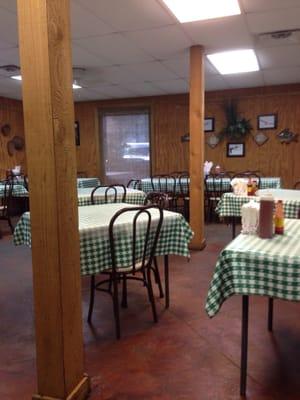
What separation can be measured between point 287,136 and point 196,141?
3208 millimetres

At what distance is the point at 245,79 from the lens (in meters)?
6.21

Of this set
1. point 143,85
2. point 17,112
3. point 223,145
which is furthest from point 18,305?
point 17,112

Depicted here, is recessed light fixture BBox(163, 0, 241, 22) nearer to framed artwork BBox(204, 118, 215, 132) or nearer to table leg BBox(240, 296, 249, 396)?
table leg BBox(240, 296, 249, 396)

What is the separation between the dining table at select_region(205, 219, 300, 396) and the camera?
1.48 m

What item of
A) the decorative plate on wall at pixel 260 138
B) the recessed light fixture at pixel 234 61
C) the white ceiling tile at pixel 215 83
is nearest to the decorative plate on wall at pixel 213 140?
the decorative plate on wall at pixel 260 138

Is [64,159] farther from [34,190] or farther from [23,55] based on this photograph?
[23,55]

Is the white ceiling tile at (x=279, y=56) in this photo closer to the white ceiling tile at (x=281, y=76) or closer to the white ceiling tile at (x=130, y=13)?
the white ceiling tile at (x=281, y=76)

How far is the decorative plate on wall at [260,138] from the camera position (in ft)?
23.0

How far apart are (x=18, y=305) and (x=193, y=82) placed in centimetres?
303

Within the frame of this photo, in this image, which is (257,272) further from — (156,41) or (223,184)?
(223,184)

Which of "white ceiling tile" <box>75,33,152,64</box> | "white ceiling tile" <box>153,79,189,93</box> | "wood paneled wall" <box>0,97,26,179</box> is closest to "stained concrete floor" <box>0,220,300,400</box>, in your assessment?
"white ceiling tile" <box>75,33,152,64</box>

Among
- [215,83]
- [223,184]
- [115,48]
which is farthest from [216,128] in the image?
[115,48]

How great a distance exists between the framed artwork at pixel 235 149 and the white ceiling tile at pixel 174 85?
4.56ft

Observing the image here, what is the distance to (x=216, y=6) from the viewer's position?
3229 mm
